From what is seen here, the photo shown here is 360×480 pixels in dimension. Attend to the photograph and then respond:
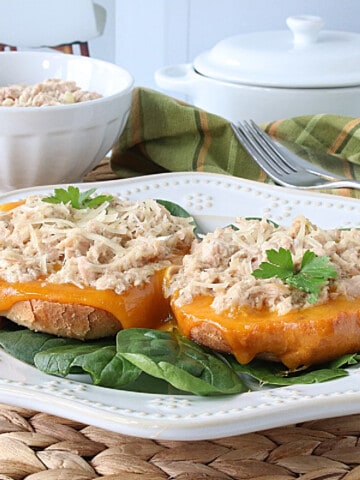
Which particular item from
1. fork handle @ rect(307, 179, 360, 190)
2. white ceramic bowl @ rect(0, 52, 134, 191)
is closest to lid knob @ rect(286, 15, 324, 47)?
white ceramic bowl @ rect(0, 52, 134, 191)

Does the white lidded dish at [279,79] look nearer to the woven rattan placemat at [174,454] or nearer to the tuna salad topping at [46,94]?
the tuna salad topping at [46,94]

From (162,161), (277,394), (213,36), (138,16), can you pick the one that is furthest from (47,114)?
(138,16)

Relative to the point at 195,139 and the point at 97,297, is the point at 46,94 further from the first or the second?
the point at 97,297

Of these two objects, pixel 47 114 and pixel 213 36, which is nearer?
pixel 47 114

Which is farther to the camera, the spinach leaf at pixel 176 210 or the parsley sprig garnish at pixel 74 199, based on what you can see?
the spinach leaf at pixel 176 210

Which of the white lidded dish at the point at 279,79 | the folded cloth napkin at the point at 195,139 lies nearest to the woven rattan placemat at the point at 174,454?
the folded cloth napkin at the point at 195,139

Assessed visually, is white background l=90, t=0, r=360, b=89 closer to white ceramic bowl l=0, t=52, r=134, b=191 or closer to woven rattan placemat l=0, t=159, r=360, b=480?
white ceramic bowl l=0, t=52, r=134, b=191

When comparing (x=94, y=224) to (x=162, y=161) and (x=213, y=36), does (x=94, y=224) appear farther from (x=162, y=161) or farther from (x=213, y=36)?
(x=213, y=36)
